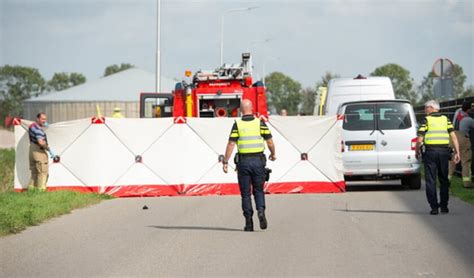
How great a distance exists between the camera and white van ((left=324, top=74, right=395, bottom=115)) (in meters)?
26.6

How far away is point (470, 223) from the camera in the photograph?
46.1 feet

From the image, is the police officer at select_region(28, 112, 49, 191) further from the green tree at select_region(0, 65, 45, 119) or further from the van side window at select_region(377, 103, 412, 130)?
the green tree at select_region(0, 65, 45, 119)

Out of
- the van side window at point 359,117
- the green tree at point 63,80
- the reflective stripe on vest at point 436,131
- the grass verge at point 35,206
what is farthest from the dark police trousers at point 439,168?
the green tree at point 63,80

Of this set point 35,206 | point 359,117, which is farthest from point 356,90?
point 35,206

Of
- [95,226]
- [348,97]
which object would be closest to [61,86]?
[348,97]

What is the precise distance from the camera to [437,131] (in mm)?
15547

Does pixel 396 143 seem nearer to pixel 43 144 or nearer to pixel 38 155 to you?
pixel 43 144

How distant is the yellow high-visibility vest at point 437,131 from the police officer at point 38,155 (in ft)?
27.8

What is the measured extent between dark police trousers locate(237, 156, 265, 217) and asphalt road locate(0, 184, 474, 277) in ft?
1.43

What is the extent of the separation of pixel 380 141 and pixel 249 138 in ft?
24.5

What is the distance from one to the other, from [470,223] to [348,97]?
509 inches

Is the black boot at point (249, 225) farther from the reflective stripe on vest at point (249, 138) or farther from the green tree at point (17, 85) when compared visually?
the green tree at point (17, 85)

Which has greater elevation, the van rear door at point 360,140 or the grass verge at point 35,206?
the van rear door at point 360,140

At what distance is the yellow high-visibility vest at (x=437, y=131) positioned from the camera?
51.0 feet
